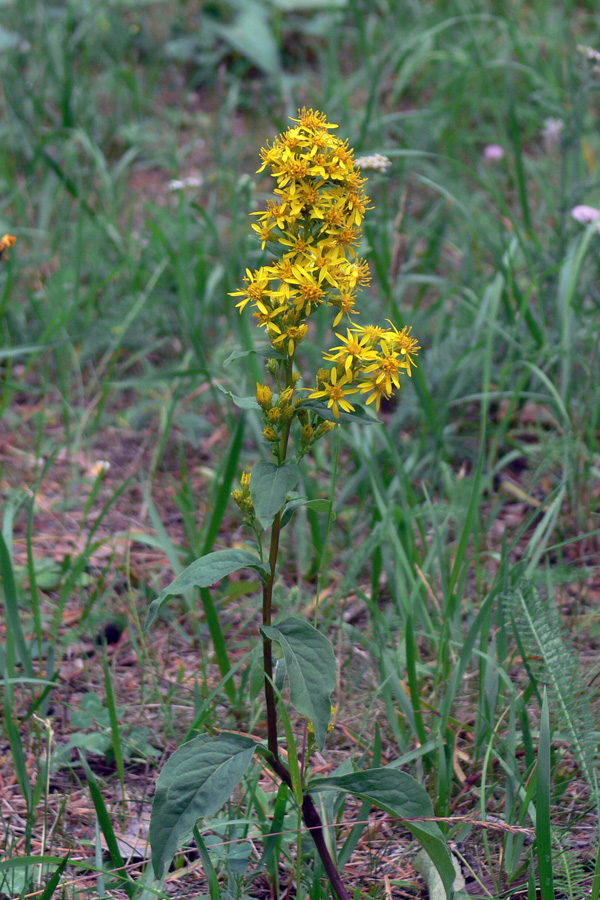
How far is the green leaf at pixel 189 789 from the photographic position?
1.05m

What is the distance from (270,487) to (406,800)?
49 cm

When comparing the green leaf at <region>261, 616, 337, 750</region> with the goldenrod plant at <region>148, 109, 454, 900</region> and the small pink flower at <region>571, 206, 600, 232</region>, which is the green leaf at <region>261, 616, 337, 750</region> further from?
the small pink flower at <region>571, 206, 600, 232</region>

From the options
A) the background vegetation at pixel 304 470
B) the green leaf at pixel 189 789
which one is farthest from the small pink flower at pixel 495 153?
the green leaf at pixel 189 789

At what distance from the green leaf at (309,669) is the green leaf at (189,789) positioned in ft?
0.46

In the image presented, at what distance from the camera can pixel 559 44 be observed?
3939 millimetres

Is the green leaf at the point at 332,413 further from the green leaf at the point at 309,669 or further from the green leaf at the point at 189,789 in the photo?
the green leaf at the point at 189,789

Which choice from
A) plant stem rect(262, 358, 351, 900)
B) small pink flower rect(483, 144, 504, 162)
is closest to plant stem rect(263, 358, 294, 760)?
plant stem rect(262, 358, 351, 900)

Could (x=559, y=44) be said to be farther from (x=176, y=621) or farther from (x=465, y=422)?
(x=176, y=621)

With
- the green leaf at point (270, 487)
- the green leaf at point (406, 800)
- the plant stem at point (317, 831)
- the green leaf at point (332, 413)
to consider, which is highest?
the green leaf at point (332, 413)

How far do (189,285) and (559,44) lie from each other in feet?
8.59

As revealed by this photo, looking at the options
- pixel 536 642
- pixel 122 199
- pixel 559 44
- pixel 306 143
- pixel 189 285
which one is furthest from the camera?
pixel 559 44

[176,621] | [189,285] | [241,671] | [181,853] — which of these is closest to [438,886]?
[181,853]

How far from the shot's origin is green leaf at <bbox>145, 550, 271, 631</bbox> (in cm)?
106

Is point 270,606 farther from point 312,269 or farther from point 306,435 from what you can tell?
point 312,269
